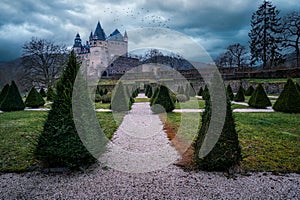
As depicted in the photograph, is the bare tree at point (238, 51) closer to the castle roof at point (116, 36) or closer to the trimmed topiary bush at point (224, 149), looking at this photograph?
the castle roof at point (116, 36)

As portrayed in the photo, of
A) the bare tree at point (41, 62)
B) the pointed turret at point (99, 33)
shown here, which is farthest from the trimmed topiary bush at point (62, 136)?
the pointed turret at point (99, 33)

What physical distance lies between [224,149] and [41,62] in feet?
96.2

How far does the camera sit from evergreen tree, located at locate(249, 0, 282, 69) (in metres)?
31.6

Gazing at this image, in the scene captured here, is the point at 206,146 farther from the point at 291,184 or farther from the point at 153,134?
the point at 153,134

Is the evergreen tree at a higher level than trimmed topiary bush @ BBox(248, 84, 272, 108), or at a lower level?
higher

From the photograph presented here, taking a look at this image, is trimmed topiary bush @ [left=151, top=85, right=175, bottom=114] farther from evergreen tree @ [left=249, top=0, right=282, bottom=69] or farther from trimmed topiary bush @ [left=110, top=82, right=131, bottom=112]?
evergreen tree @ [left=249, top=0, right=282, bottom=69]

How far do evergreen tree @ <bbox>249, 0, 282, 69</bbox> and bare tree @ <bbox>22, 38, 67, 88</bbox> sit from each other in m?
29.3

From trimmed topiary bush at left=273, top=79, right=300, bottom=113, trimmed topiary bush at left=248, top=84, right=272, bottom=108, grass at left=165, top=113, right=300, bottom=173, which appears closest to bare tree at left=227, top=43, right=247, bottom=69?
trimmed topiary bush at left=248, top=84, right=272, bottom=108

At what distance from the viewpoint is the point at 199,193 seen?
3.00 meters

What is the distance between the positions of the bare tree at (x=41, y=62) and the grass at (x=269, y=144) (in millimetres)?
23437

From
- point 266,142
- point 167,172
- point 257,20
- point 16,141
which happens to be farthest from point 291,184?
point 257,20

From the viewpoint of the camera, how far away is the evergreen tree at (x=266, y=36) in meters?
31.6

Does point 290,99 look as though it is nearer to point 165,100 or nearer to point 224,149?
point 165,100

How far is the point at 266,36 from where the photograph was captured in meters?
32.6
